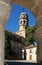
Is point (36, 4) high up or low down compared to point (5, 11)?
up

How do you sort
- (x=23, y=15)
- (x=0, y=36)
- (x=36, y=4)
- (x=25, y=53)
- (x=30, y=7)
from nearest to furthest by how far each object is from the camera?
(x=0, y=36) < (x=36, y=4) < (x=30, y=7) < (x=25, y=53) < (x=23, y=15)

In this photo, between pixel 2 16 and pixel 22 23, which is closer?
pixel 2 16

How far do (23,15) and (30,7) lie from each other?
121 feet

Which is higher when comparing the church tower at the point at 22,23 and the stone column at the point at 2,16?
the church tower at the point at 22,23

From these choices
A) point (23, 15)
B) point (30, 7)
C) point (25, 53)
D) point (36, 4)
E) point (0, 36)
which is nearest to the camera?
point (0, 36)

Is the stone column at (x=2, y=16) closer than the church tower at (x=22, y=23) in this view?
Yes

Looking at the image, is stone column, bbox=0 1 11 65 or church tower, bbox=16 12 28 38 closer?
stone column, bbox=0 1 11 65

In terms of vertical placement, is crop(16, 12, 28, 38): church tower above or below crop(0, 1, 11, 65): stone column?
above

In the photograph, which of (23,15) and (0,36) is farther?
(23,15)

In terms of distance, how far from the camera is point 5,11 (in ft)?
9.75

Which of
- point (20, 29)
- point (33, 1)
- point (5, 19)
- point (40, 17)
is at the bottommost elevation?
point (5, 19)

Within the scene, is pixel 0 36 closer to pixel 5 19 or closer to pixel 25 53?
pixel 5 19

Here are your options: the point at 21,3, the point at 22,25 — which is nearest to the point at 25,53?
the point at 22,25

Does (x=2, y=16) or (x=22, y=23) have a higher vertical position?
(x=22, y=23)
